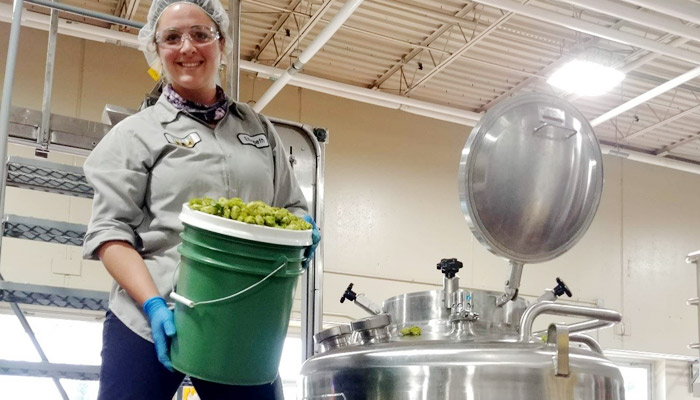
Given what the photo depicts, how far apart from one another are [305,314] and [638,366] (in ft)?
22.0

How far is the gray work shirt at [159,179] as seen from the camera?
1437 mm

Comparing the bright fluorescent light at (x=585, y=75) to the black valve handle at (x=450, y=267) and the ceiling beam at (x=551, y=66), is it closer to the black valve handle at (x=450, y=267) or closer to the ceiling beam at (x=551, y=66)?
the ceiling beam at (x=551, y=66)

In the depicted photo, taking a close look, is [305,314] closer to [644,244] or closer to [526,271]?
[526,271]

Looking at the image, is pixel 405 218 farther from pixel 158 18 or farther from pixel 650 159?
pixel 158 18

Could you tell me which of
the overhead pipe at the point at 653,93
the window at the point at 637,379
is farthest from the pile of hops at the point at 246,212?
the window at the point at 637,379

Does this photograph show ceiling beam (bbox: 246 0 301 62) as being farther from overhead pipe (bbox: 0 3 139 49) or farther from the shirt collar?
the shirt collar

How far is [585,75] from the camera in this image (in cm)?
585

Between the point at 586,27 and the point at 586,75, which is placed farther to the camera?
the point at 586,75

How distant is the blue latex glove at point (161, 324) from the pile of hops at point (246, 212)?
172mm

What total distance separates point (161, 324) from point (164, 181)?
287mm

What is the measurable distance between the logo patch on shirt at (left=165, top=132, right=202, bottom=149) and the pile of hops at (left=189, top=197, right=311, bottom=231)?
0.20 m

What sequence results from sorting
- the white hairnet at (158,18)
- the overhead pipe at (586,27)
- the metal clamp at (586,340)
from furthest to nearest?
the overhead pipe at (586,27)
the metal clamp at (586,340)
the white hairnet at (158,18)

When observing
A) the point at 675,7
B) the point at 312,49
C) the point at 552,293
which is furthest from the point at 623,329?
the point at 552,293

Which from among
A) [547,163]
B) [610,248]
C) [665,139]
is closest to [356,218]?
[610,248]
